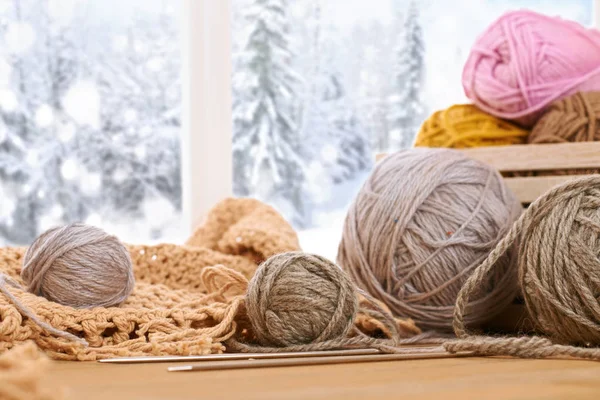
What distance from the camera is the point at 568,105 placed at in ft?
5.27

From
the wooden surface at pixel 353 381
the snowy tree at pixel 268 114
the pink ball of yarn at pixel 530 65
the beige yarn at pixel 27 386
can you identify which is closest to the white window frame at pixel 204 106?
the snowy tree at pixel 268 114

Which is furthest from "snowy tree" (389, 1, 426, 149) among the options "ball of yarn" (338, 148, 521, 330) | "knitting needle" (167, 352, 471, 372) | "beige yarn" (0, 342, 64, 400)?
"beige yarn" (0, 342, 64, 400)

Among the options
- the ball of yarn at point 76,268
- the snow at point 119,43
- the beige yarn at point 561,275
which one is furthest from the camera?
the snow at point 119,43

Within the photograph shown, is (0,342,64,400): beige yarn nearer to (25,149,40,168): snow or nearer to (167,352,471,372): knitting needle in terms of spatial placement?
(167,352,471,372): knitting needle

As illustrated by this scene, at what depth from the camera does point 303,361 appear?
110 cm

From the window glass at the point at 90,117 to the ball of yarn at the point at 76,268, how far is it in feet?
2.30

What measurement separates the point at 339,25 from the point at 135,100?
1.89ft

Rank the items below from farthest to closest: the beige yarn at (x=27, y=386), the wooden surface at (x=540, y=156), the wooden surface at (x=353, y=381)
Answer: the wooden surface at (x=540, y=156) < the wooden surface at (x=353, y=381) < the beige yarn at (x=27, y=386)

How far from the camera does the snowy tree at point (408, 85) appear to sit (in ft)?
7.64

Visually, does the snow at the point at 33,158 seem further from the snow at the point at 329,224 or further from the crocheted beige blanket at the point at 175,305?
the snow at the point at 329,224

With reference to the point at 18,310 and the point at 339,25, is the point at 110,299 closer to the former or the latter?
the point at 18,310

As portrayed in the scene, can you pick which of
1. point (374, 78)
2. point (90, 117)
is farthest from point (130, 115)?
point (374, 78)

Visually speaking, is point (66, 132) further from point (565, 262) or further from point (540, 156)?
point (565, 262)

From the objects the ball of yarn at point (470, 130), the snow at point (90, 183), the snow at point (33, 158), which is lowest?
the snow at point (90, 183)
